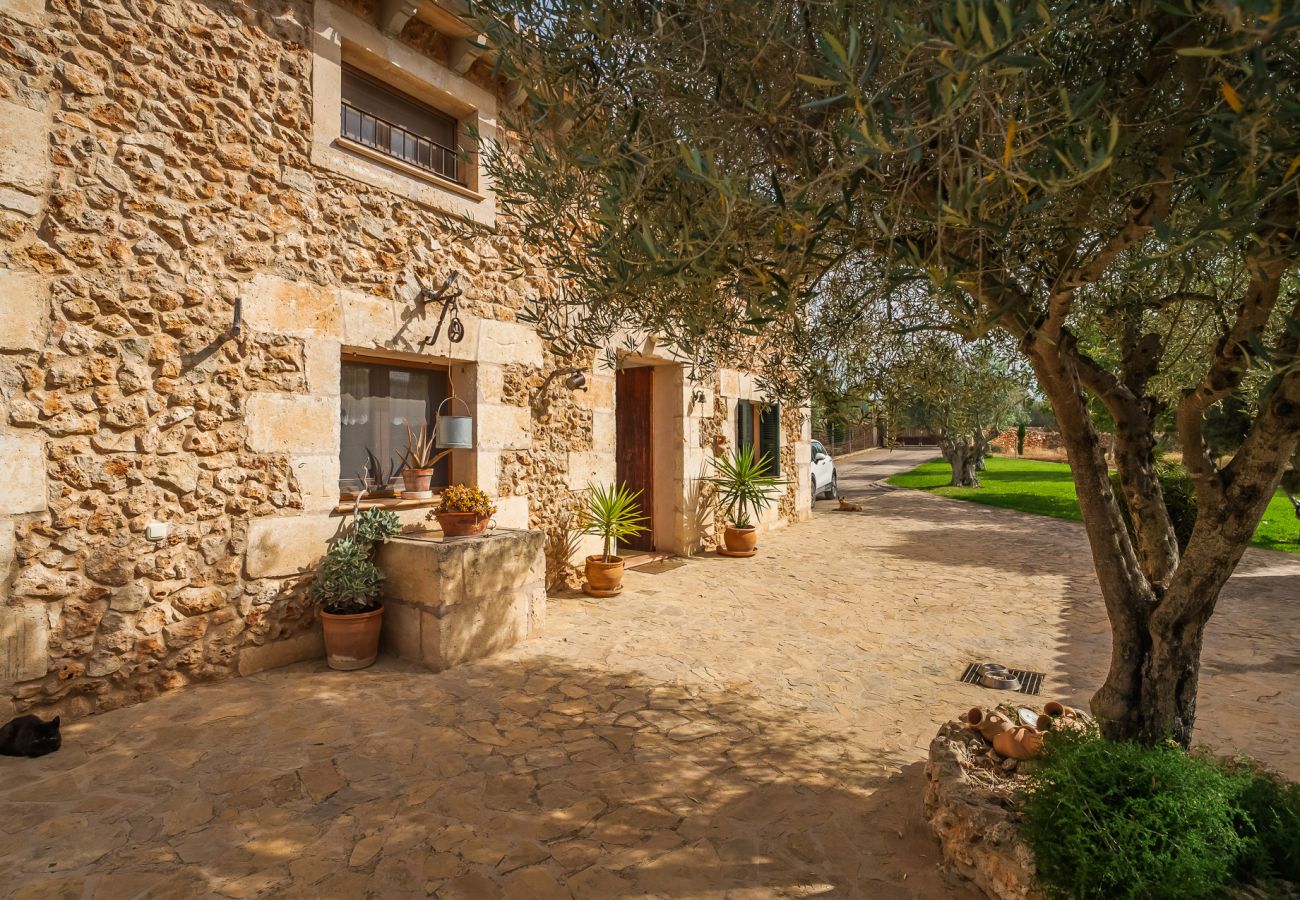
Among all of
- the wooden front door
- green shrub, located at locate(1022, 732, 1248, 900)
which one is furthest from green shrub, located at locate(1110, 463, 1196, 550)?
green shrub, located at locate(1022, 732, 1248, 900)

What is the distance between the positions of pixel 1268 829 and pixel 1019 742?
75 centimetres

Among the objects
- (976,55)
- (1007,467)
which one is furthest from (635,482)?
(1007,467)

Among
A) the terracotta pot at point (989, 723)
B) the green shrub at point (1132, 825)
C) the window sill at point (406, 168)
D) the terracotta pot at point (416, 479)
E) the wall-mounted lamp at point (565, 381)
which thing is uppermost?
the window sill at point (406, 168)

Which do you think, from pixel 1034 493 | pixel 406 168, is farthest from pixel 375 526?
pixel 1034 493

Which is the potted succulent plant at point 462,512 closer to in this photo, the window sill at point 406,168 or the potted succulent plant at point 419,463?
the potted succulent plant at point 419,463

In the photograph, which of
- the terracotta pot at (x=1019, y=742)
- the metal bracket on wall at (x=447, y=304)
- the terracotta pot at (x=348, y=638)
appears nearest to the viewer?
the terracotta pot at (x=1019, y=742)

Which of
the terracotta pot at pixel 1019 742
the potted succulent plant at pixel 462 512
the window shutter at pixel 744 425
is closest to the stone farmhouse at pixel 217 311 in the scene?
the potted succulent plant at pixel 462 512

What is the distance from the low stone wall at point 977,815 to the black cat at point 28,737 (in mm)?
4179

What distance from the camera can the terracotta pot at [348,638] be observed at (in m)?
4.34

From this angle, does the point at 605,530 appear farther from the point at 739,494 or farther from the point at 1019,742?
the point at 1019,742

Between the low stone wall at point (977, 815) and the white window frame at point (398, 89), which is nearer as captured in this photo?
the low stone wall at point (977, 815)

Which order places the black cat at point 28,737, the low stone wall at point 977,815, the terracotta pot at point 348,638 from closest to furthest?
the low stone wall at point 977,815 < the black cat at point 28,737 < the terracotta pot at point 348,638

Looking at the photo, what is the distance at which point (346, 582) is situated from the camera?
4375 millimetres

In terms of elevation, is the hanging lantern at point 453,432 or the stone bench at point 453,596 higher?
the hanging lantern at point 453,432
